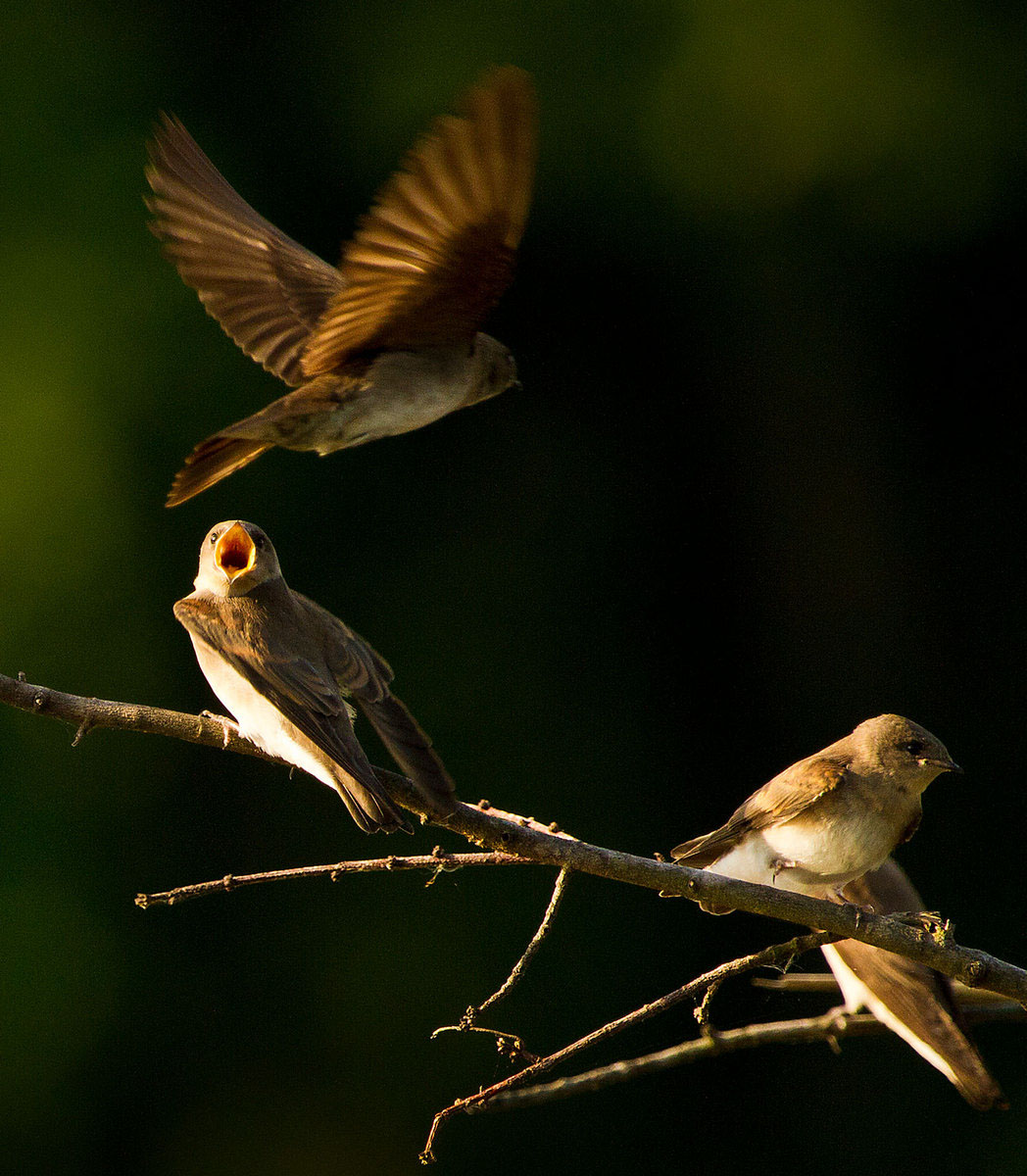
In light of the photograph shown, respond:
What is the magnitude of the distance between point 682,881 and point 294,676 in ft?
2.99

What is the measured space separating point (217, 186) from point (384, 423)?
1.30m

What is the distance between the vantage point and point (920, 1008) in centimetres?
331

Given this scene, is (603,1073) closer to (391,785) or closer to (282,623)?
(391,785)

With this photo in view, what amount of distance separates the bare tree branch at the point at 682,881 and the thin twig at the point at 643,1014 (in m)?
0.10

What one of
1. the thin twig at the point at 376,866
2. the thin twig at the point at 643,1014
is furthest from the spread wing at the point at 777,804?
the thin twig at the point at 376,866

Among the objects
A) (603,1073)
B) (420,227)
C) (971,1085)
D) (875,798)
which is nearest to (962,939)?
(971,1085)

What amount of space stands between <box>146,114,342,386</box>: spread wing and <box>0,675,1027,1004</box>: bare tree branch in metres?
1.34

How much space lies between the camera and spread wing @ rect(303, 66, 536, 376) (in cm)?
202

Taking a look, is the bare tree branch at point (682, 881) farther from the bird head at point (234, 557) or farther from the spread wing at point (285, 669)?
the bird head at point (234, 557)

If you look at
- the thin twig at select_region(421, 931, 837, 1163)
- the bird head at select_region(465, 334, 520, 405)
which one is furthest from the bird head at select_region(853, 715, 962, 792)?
the bird head at select_region(465, 334, 520, 405)

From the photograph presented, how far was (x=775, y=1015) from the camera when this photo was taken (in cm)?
562

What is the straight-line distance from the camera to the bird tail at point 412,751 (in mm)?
1949

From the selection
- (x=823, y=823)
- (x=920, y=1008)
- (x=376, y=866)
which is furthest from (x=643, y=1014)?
(x=920, y=1008)

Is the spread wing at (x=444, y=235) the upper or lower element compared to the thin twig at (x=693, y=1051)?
upper
